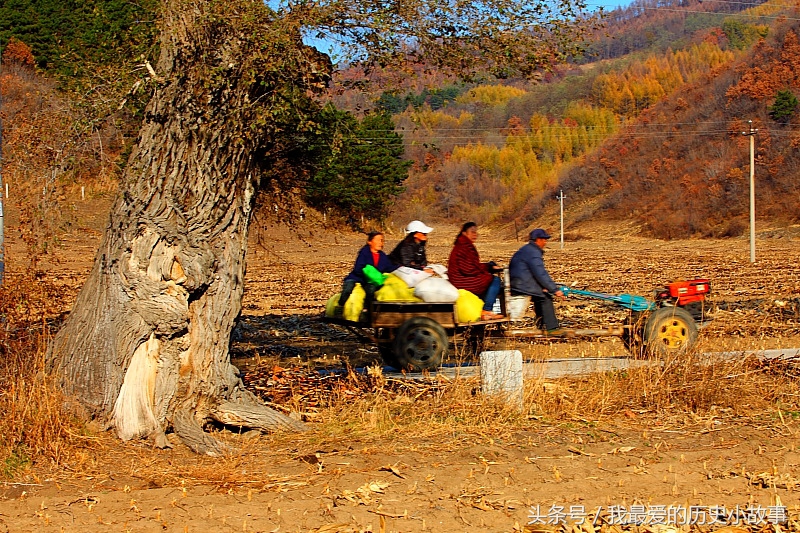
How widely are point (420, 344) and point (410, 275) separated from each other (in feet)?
3.13

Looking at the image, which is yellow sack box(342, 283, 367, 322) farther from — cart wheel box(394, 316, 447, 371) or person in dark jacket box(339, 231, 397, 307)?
cart wheel box(394, 316, 447, 371)

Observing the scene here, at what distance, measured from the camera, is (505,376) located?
9.38 metres

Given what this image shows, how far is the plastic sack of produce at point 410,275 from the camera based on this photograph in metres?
11.3

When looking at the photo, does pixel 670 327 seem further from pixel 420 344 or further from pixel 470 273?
pixel 420 344

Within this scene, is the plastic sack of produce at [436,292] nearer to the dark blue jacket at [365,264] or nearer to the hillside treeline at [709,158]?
the dark blue jacket at [365,264]

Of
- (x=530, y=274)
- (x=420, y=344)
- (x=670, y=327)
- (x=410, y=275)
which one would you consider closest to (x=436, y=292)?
(x=410, y=275)

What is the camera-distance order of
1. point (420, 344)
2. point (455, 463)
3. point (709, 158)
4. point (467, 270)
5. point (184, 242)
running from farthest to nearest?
point (709, 158)
point (467, 270)
point (420, 344)
point (184, 242)
point (455, 463)

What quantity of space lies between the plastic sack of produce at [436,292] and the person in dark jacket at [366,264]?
58cm

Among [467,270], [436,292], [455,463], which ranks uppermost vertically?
[467,270]

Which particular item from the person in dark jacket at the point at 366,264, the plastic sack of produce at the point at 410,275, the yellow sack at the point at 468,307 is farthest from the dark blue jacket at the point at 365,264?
the yellow sack at the point at 468,307

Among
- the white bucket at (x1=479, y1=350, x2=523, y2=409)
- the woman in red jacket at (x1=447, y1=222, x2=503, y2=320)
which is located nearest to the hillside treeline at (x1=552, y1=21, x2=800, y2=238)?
the woman in red jacket at (x1=447, y1=222, x2=503, y2=320)

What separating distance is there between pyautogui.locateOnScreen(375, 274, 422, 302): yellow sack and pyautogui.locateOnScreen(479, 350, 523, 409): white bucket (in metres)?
2.04

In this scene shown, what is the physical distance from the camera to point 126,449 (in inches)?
324

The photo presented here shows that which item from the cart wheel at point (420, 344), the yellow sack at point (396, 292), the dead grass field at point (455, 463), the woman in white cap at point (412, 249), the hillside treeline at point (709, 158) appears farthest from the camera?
the hillside treeline at point (709, 158)
